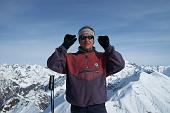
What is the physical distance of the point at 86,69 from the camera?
27.7ft

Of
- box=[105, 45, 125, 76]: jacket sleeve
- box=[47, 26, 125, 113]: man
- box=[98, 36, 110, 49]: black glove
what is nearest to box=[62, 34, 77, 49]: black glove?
box=[47, 26, 125, 113]: man

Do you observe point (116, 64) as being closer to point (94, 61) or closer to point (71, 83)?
point (94, 61)

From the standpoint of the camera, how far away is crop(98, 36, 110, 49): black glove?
837 cm

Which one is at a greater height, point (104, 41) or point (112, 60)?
point (104, 41)

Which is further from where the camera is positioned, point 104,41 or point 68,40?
point 68,40

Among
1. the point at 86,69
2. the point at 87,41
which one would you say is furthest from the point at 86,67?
the point at 87,41

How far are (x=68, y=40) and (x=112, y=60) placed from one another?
1.12 metres

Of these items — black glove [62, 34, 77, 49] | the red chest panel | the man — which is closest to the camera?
the man

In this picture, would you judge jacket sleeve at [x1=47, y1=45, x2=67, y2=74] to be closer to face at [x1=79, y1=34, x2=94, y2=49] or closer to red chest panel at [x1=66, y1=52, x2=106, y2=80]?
red chest panel at [x1=66, y1=52, x2=106, y2=80]

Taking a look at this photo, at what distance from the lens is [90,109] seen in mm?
8258

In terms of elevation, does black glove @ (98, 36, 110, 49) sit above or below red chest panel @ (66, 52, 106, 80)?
above

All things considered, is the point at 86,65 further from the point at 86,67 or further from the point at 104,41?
the point at 104,41

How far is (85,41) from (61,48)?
57 centimetres

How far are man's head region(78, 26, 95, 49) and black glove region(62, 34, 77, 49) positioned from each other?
0.57 feet
